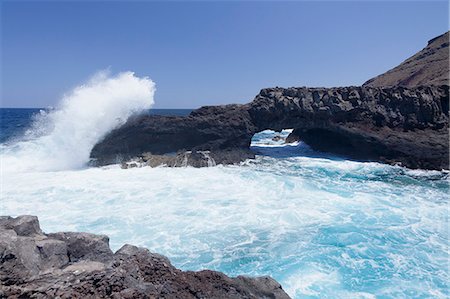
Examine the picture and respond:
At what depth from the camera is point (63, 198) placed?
1282 centimetres

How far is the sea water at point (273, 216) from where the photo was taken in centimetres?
788

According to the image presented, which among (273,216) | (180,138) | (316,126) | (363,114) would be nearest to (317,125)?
(316,126)

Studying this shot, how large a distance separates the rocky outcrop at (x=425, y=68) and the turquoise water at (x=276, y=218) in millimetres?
31092

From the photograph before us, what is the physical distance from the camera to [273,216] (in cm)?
1122

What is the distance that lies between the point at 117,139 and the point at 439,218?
17648 mm

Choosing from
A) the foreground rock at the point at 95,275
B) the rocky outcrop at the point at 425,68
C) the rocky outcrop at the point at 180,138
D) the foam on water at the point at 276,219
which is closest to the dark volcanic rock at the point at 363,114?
the rocky outcrop at the point at 180,138

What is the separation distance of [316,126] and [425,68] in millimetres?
35558

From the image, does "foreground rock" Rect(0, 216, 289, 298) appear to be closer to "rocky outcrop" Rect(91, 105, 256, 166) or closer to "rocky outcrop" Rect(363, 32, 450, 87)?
"rocky outcrop" Rect(91, 105, 256, 166)

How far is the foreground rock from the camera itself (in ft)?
12.0

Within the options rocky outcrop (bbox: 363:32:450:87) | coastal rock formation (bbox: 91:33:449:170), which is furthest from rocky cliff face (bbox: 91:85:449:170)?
rocky outcrop (bbox: 363:32:450:87)

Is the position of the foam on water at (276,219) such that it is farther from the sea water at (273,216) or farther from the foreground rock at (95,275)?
the foreground rock at (95,275)

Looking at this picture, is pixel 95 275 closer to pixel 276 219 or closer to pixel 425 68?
pixel 276 219

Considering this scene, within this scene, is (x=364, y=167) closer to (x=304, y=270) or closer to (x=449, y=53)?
(x=304, y=270)

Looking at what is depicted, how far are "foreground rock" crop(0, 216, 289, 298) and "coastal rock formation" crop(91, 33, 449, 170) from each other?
14.8 meters
